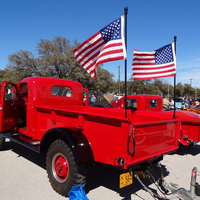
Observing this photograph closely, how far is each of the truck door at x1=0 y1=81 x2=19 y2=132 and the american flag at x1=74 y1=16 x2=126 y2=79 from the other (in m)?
2.24

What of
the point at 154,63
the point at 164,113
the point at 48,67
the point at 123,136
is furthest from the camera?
the point at 48,67

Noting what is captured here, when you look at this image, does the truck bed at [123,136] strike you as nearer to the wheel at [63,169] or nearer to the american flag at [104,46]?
the wheel at [63,169]

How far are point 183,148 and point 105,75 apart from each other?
26796 mm

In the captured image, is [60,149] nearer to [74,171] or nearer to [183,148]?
[74,171]

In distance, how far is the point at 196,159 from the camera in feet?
17.6

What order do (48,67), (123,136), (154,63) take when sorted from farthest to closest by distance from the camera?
(48,67) < (154,63) < (123,136)

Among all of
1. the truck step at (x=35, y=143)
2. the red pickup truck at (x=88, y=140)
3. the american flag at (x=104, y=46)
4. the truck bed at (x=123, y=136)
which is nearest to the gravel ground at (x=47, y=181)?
the red pickup truck at (x=88, y=140)

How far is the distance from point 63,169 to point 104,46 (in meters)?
2.29

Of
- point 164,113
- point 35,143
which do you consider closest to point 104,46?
point 35,143

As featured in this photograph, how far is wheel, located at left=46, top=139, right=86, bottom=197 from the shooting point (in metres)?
2.87

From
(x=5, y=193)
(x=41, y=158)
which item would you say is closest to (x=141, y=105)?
(x=41, y=158)

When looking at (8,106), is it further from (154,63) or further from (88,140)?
(154,63)

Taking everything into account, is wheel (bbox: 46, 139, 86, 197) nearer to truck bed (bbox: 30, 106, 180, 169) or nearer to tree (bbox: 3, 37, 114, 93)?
truck bed (bbox: 30, 106, 180, 169)

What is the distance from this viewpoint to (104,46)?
358cm
